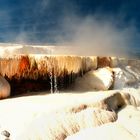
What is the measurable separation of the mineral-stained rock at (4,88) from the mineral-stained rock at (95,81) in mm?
1573

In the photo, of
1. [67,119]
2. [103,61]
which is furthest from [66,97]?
[103,61]

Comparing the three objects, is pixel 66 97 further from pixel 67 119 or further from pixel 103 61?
pixel 103 61

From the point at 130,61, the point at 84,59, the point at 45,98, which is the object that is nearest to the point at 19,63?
the point at 45,98

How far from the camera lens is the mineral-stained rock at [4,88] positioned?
553 cm

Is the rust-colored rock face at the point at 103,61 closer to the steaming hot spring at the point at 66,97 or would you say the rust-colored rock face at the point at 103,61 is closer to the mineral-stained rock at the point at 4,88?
the steaming hot spring at the point at 66,97

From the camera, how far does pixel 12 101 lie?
5.23 metres

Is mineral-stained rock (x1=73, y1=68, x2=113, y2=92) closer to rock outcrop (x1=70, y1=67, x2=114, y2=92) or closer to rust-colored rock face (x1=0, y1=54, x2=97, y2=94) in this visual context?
rock outcrop (x1=70, y1=67, x2=114, y2=92)

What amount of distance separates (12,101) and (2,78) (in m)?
0.59

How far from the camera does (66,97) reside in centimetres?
552

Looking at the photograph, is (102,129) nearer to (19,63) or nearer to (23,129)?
(23,129)

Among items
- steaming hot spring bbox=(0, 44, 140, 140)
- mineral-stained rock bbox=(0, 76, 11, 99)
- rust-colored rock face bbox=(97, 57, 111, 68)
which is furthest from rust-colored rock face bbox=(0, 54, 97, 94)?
rust-colored rock face bbox=(97, 57, 111, 68)

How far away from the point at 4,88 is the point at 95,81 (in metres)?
2.07

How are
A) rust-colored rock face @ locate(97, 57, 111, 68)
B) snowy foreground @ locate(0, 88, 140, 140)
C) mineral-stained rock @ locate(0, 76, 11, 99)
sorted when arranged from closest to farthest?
snowy foreground @ locate(0, 88, 140, 140) → mineral-stained rock @ locate(0, 76, 11, 99) → rust-colored rock face @ locate(97, 57, 111, 68)

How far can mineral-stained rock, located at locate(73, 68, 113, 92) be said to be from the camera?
6844 millimetres
